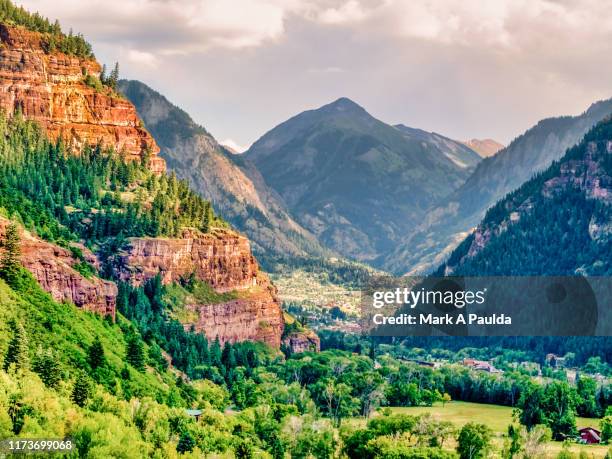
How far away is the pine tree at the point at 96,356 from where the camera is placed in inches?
7028

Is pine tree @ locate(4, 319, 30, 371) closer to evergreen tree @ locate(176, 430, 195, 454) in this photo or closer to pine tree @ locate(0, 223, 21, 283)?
evergreen tree @ locate(176, 430, 195, 454)

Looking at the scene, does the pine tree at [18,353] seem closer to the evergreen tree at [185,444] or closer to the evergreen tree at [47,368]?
the evergreen tree at [47,368]

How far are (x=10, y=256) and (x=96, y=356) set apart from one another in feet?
69.8

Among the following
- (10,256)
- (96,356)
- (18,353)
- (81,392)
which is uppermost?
(10,256)

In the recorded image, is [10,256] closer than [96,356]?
No

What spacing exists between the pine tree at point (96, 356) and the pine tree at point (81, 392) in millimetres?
19655

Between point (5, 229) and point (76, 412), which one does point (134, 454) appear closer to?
point (76, 412)

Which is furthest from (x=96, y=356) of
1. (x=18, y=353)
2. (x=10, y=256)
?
(x=18, y=353)

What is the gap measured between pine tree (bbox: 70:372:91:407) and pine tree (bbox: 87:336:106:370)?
64.5 ft

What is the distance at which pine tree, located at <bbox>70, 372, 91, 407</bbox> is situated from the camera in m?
156

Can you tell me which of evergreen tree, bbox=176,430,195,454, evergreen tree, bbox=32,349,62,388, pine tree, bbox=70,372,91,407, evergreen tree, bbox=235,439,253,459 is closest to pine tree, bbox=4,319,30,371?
evergreen tree, bbox=32,349,62,388

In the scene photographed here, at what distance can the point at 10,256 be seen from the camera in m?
184

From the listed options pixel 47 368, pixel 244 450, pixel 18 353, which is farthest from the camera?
pixel 244 450

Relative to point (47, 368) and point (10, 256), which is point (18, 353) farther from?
point (10, 256)
